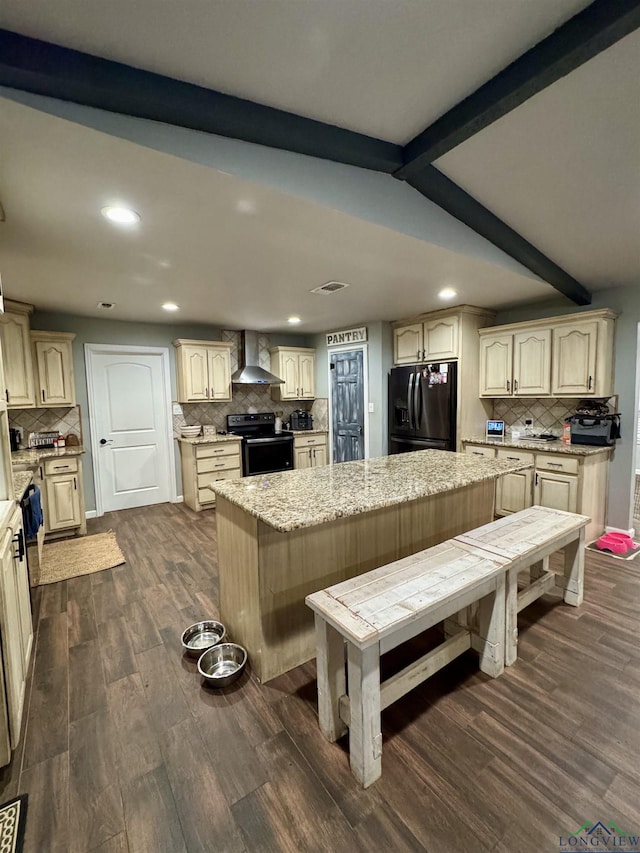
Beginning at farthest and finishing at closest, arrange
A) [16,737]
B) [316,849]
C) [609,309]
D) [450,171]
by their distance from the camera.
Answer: [609,309]
[450,171]
[16,737]
[316,849]

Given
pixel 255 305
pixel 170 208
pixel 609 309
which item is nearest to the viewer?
pixel 170 208

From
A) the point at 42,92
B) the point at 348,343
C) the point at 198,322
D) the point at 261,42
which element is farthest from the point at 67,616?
the point at 348,343

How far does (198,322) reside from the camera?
4934 millimetres

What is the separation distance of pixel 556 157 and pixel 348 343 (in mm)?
3540

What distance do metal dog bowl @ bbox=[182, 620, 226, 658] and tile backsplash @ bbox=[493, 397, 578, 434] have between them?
12.3ft

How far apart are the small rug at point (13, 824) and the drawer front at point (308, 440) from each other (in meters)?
4.45

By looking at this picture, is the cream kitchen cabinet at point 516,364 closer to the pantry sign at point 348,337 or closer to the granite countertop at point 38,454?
the pantry sign at point 348,337

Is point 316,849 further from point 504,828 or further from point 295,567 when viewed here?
point 295,567

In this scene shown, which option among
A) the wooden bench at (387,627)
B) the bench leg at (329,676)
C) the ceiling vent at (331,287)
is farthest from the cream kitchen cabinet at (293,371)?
the bench leg at (329,676)

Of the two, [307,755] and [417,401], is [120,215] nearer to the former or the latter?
[307,755]

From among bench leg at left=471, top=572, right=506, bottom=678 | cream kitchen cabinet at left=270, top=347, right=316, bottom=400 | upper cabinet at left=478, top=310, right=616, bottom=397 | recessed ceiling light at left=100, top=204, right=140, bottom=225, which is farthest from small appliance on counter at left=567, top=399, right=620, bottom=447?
recessed ceiling light at left=100, top=204, right=140, bottom=225

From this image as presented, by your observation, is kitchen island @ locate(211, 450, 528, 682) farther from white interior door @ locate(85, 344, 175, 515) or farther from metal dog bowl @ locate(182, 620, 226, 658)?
white interior door @ locate(85, 344, 175, 515)

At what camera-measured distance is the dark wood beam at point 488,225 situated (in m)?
2.16

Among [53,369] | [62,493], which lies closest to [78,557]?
[62,493]
